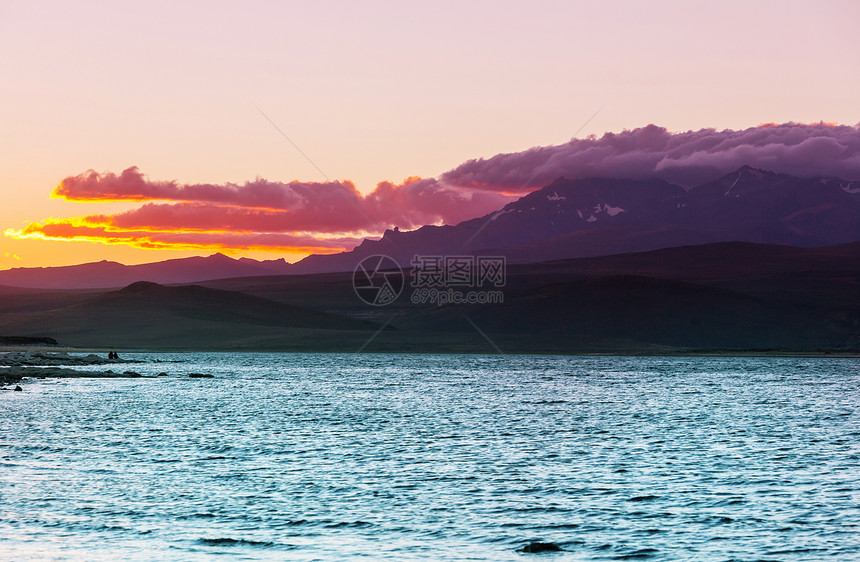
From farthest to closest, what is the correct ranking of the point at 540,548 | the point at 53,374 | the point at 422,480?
the point at 53,374
the point at 422,480
the point at 540,548

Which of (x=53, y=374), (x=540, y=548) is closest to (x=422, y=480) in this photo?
(x=540, y=548)

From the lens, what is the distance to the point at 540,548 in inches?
885

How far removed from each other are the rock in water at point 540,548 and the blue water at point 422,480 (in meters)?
0.30

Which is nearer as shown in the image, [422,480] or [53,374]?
[422,480]

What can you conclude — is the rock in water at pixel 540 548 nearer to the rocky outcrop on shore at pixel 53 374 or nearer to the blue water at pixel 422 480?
the blue water at pixel 422 480

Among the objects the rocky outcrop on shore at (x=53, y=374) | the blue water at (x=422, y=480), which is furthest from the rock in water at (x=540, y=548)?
the rocky outcrop on shore at (x=53, y=374)

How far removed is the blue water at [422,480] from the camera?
75.6 ft

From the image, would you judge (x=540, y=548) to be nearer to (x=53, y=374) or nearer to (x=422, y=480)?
(x=422, y=480)

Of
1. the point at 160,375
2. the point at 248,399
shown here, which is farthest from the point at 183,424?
the point at 160,375

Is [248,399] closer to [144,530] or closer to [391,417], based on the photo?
[391,417]

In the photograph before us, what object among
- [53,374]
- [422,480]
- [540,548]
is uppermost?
[540,548]

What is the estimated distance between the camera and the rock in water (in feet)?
73.2

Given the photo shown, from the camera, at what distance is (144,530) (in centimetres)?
2400

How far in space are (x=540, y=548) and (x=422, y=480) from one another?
10530 millimetres
